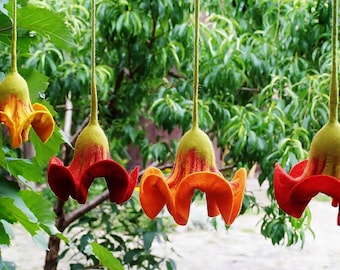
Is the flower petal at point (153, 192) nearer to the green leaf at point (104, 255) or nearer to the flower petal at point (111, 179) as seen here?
the flower petal at point (111, 179)

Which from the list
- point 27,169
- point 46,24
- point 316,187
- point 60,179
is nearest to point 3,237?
point 27,169

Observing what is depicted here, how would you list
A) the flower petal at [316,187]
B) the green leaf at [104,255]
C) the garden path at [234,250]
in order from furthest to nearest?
1. the garden path at [234,250]
2. the green leaf at [104,255]
3. the flower petal at [316,187]

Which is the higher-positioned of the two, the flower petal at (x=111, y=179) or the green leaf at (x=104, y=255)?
the flower petal at (x=111, y=179)

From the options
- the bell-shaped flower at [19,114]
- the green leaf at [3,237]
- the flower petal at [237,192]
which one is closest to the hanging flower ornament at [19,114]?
the bell-shaped flower at [19,114]

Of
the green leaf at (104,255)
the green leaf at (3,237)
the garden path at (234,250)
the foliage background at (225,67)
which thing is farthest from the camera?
the garden path at (234,250)

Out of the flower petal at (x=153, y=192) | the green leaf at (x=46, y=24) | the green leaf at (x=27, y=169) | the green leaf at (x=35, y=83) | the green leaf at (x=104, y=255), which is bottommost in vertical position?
the green leaf at (x=104, y=255)

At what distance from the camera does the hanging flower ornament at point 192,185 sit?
1.13ft

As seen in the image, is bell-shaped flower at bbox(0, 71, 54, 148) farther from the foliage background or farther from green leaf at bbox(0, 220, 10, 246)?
the foliage background

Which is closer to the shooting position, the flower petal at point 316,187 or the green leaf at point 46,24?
the flower petal at point 316,187

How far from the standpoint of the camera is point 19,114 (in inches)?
14.1

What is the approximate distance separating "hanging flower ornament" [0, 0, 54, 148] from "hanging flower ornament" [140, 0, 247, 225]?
7cm

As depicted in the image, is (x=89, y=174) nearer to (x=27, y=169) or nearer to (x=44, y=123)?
(x=44, y=123)

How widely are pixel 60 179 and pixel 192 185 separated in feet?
0.26

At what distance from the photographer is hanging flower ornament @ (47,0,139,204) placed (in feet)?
1.17
